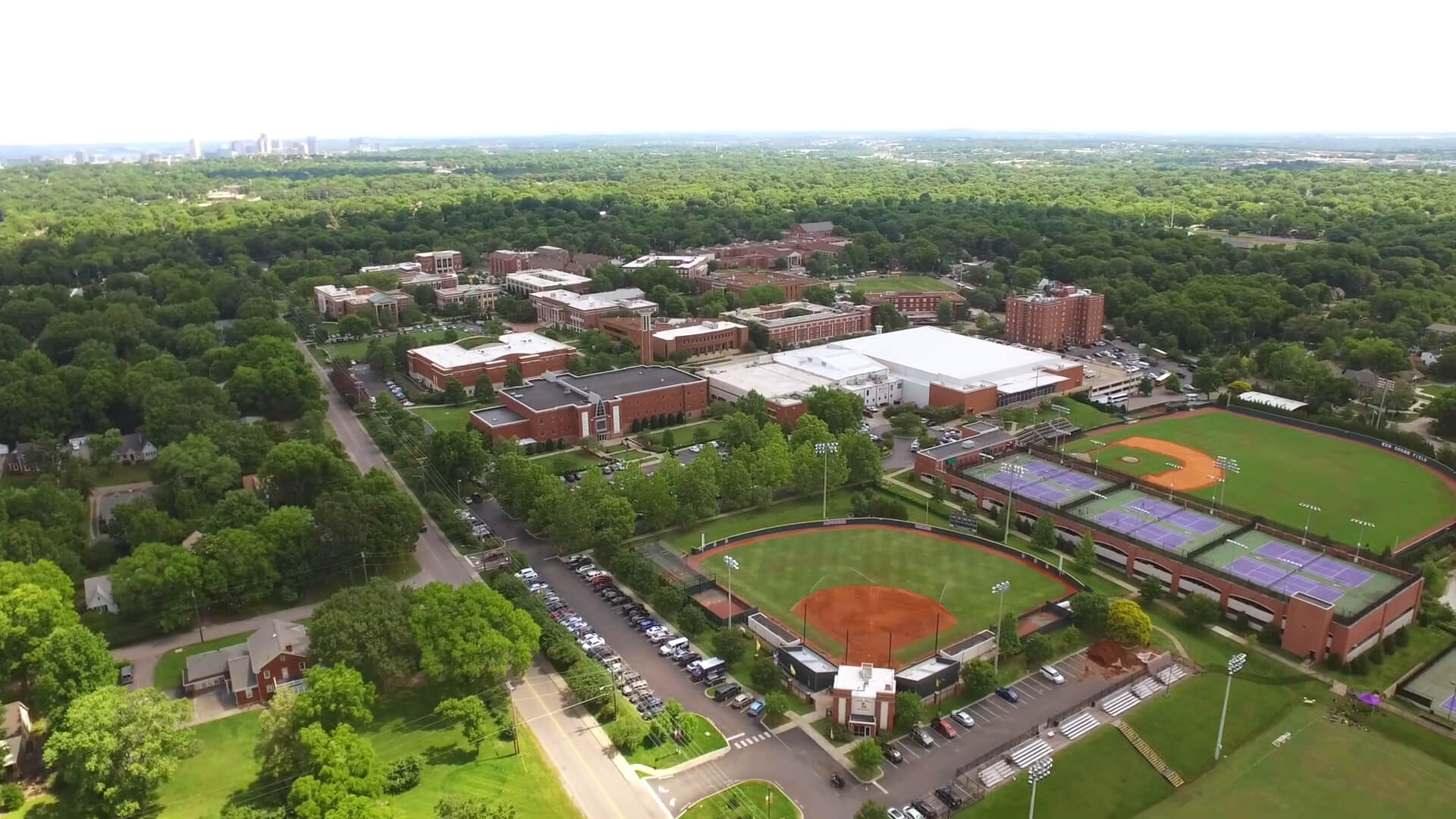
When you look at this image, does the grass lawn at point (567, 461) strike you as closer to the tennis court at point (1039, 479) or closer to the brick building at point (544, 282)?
the tennis court at point (1039, 479)

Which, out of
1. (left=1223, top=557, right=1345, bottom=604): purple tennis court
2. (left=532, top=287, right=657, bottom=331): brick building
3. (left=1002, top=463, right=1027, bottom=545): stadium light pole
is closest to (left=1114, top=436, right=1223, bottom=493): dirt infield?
(left=1002, top=463, right=1027, bottom=545): stadium light pole

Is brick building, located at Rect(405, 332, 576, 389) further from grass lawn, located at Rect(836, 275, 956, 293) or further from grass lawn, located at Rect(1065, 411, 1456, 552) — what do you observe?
grass lawn, located at Rect(836, 275, 956, 293)

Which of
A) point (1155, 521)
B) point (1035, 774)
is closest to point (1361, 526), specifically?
point (1155, 521)

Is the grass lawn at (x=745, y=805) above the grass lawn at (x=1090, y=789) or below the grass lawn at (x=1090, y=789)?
above

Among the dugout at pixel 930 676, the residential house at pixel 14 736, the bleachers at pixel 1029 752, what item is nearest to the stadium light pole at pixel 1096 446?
the dugout at pixel 930 676

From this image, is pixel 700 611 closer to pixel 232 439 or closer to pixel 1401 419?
pixel 232 439

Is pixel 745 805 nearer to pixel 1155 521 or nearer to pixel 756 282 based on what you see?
pixel 1155 521
